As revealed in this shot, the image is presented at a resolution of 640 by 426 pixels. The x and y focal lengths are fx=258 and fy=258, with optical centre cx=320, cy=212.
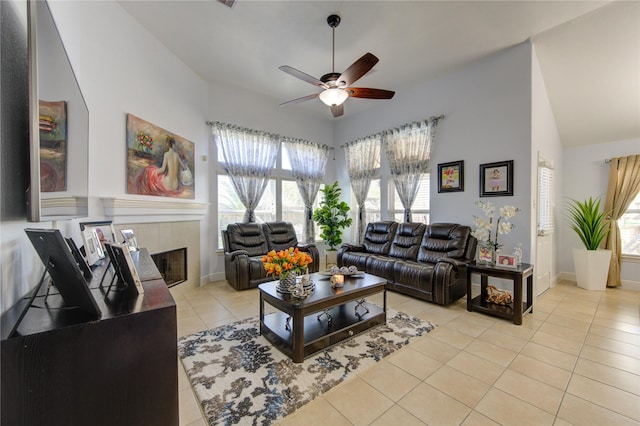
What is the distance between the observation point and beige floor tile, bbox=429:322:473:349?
Result: 8.23 ft

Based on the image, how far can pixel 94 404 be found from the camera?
906 millimetres

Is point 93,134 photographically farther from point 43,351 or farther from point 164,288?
point 43,351

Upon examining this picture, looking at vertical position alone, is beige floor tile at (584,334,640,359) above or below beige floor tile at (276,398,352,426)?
above

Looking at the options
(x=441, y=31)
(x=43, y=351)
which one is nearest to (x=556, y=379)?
(x=43, y=351)

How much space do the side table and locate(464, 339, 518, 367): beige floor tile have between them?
2.32ft

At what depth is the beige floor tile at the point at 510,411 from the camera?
5.25ft

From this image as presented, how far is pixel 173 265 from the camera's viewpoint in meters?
3.89

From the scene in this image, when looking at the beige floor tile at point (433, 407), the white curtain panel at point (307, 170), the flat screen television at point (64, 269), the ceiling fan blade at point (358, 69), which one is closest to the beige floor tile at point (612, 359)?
the beige floor tile at point (433, 407)

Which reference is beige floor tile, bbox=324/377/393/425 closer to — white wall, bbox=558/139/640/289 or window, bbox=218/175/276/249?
window, bbox=218/175/276/249

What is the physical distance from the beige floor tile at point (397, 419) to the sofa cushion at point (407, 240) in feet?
8.89

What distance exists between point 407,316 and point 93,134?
3.99 meters

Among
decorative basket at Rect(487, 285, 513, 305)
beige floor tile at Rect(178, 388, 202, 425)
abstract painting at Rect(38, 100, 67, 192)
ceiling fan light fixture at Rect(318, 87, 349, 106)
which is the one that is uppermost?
ceiling fan light fixture at Rect(318, 87, 349, 106)

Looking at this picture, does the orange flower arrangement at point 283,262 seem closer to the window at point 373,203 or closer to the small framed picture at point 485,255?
the small framed picture at point 485,255

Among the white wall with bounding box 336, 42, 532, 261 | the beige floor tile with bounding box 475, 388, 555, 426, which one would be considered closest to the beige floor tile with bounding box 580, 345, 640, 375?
the beige floor tile with bounding box 475, 388, 555, 426
